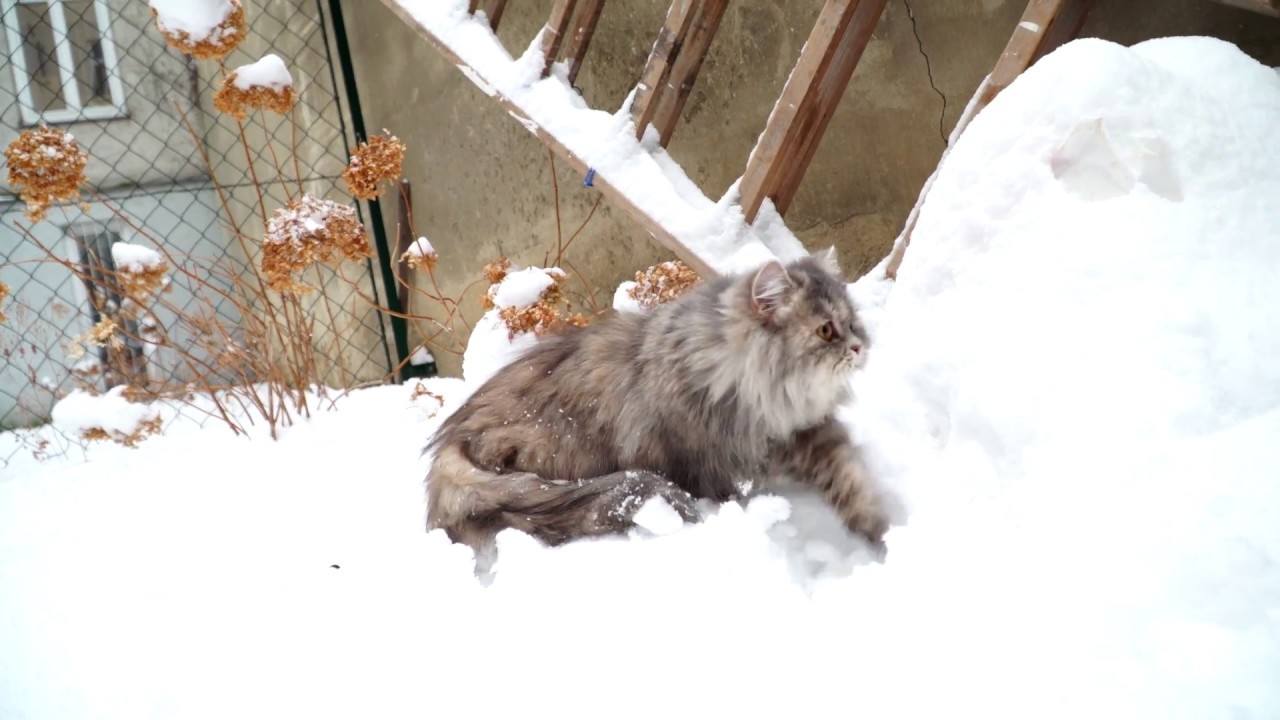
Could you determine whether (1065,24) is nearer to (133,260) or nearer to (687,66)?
(687,66)

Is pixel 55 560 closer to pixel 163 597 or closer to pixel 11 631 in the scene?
pixel 11 631

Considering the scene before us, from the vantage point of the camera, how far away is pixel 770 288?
5.76 ft

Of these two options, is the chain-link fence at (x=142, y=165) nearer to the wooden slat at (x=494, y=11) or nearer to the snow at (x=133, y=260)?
the snow at (x=133, y=260)

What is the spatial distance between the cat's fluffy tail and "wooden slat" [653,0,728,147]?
131 cm

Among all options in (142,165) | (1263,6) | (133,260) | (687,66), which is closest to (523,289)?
(687,66)

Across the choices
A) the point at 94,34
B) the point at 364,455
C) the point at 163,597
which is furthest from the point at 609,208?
the point at 94,34

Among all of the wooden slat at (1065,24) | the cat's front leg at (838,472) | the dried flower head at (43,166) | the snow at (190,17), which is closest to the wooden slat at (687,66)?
the wooden slat at (1065,24)

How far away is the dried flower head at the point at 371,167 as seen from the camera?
303 cm

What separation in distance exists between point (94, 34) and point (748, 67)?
679 centimetres

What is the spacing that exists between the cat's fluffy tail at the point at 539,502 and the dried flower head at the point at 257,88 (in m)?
1.72

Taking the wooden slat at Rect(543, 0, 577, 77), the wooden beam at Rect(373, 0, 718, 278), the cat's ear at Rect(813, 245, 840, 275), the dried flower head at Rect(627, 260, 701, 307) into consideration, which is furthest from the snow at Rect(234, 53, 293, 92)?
the cat's ear at Rect(813, 245, 840, 275)

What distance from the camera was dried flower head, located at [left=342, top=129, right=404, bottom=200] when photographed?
3.03 m

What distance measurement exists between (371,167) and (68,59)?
603cm

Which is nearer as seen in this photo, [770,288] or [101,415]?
[770,288]
